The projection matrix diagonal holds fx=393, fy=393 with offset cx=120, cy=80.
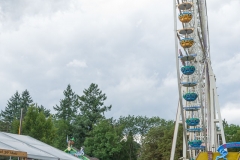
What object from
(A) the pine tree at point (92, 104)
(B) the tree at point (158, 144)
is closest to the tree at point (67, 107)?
(A) the pine tree at point (92, 104)

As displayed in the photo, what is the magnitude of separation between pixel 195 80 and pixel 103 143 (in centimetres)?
2827

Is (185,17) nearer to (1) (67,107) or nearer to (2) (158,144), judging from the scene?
(2) (158,144)

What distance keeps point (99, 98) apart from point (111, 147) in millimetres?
12873

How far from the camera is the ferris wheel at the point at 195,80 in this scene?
72.3ft

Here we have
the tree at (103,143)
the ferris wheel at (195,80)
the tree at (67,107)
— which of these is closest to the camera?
the ferris wheel at (195,80)

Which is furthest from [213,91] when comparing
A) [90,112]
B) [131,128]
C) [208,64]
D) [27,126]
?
[131,128]

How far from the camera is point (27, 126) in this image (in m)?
36.9

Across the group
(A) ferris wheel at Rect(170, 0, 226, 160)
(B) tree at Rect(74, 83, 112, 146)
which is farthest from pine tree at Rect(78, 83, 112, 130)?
(A) ferris wheel at Rect(170, 0, 226, 160)

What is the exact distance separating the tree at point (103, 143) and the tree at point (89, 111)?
590 centimetres

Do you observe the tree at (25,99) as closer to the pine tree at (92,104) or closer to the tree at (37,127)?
the pine tree at (92,104)

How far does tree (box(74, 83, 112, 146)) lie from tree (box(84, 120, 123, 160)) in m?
5.90

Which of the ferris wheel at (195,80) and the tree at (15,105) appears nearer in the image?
the ferris wheel at (195,80)

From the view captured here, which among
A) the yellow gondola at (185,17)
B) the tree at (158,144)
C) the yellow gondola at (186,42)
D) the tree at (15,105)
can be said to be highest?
the tree at (15,105)

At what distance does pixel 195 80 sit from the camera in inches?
940
